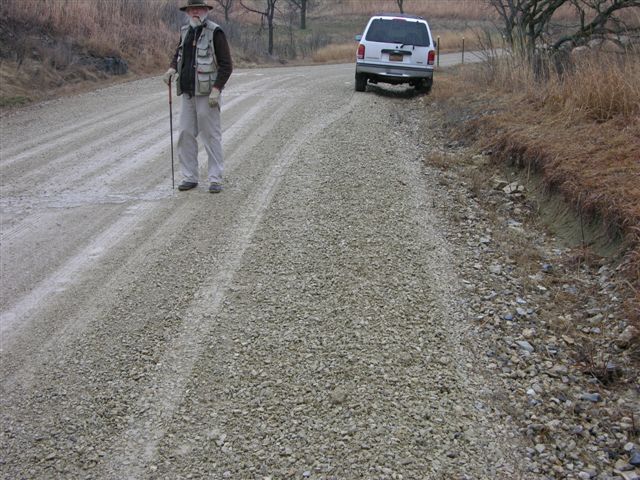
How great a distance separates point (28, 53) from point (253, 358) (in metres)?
14.9

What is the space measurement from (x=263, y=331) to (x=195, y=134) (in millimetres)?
3566

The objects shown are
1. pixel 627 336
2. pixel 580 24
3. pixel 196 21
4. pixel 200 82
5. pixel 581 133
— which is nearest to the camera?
pixel 627 336

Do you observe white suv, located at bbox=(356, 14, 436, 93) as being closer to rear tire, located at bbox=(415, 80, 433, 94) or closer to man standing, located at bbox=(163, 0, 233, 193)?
rear tire, located at bbox=(415, 80, 433, 94)

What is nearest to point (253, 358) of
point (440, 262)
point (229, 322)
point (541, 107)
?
point (229, 322)

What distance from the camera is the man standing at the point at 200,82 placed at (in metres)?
6.80

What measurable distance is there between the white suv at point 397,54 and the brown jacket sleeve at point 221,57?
8.10 m

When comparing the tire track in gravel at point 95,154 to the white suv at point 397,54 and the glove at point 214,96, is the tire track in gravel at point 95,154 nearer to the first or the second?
the glove at point 214,96

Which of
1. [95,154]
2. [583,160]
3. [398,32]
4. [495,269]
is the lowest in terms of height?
[495,269]

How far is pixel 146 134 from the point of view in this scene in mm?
10297

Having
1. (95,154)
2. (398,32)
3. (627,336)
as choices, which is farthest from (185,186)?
(398,32)

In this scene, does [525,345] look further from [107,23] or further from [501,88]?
[107,23]

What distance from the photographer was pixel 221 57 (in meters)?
6.88

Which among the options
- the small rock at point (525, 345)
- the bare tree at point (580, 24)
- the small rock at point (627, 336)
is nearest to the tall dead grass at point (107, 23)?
the bare tree at point (580, 24)

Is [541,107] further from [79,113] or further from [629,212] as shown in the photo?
[79,113]
